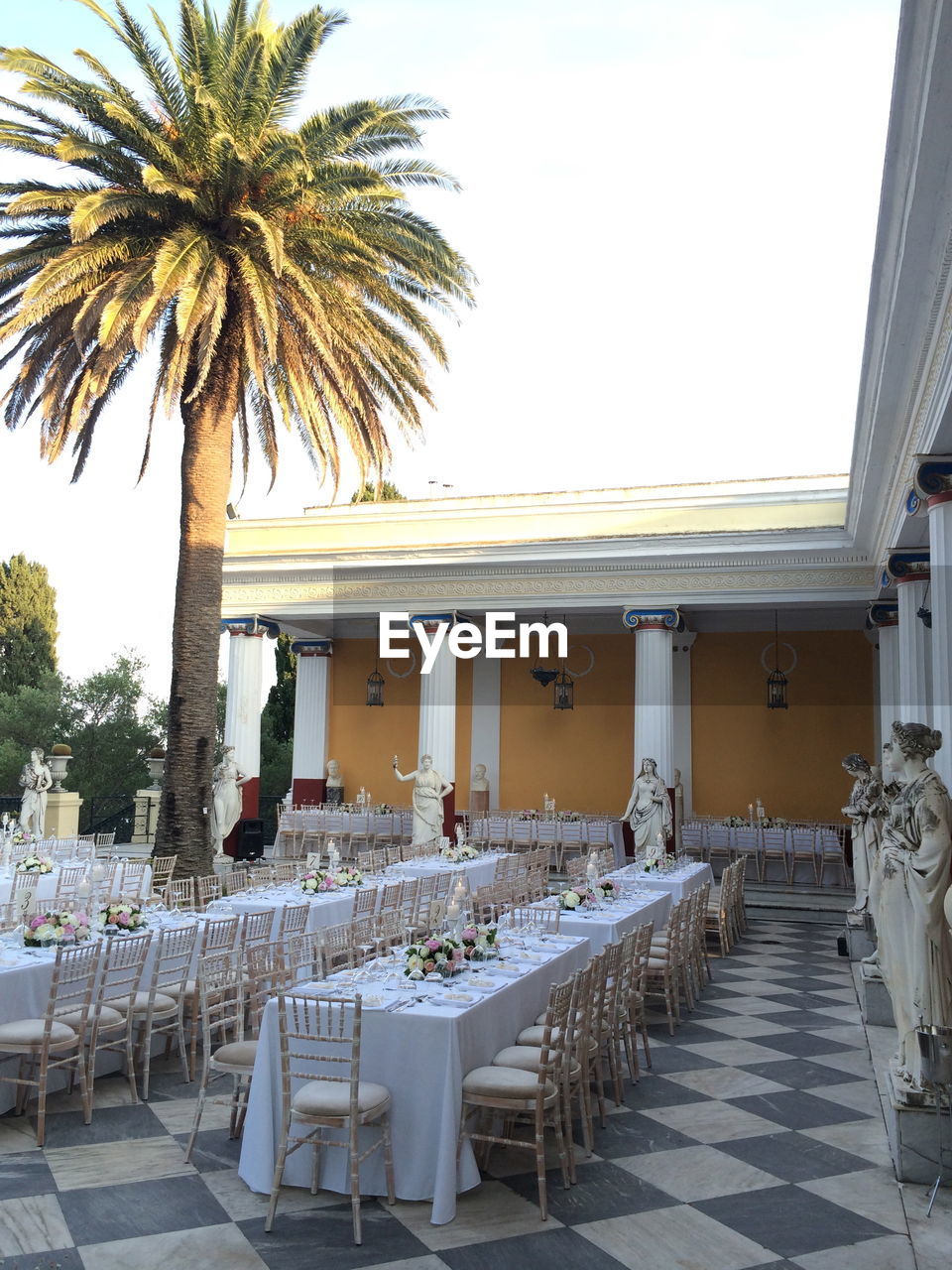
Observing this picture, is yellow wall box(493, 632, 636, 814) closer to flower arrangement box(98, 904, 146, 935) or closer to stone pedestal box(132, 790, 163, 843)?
stone pedestal box(132, 790, 163, 843)

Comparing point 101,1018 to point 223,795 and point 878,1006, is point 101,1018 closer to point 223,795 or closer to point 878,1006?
point 878,1006

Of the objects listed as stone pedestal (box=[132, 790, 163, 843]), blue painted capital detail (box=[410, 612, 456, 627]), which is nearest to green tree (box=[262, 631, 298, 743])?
stone pedestal (box=[132, 790, 163, 843])

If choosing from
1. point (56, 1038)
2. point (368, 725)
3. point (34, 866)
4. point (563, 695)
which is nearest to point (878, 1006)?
point (56, 1038)

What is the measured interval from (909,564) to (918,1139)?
8988mm

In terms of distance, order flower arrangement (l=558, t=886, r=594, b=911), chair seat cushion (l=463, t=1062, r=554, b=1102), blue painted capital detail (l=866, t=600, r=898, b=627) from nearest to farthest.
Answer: chair seat cushion (l=463, t=1062, r=554, b=1102) → flower arrangement (l=558, t=886, r=594, b=911) → blue painted capital detail (l=866, t=600, r=898, b=627)

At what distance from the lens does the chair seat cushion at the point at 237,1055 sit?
19.6 ft

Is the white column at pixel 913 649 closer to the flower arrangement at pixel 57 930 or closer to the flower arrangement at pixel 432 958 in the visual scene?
the flower arrangement at pixel 432 958

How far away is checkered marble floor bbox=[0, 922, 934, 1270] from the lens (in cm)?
473

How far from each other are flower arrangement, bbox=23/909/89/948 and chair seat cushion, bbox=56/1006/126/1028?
0.52 meters

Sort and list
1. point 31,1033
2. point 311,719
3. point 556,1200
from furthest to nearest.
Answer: point 311,719 → point 31,1033 → point 556,1200

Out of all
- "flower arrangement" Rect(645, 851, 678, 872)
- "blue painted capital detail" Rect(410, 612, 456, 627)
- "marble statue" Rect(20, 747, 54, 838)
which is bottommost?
"flower arrangement" Rect(645, 851, 678, 872)

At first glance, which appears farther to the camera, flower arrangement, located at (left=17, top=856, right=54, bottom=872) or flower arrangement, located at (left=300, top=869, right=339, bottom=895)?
flower arrangement, located at (left=17, top=856, right=54, bottom=872)

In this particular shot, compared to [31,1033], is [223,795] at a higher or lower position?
higher

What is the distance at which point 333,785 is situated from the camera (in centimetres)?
2366
